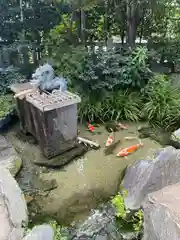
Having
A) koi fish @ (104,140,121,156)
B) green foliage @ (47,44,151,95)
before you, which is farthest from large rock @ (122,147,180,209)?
green foliage @ (47,44,151,95)

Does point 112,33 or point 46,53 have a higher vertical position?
point 112,33

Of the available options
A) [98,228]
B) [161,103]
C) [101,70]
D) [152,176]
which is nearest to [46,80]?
[101,70]

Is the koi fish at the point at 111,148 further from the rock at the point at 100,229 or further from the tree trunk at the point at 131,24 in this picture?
the tree trunk at the point at 131,24

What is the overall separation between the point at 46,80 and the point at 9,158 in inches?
54.3

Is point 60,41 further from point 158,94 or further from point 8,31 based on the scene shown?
point 158,94

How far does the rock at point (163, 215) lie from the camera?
6.23 ft

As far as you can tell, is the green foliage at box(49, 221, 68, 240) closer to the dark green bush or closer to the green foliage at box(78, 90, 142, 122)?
the green foliage at box(78, 90, 142, 122)

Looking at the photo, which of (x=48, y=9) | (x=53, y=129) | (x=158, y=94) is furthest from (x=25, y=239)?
(x=48, y=9)

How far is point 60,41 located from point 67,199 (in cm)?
400

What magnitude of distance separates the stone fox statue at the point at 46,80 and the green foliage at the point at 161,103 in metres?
2.01

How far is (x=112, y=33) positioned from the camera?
6750mm

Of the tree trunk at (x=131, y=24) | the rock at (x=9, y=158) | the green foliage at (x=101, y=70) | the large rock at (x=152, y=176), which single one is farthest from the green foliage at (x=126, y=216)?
the tree trunk at (x=131, y=24)

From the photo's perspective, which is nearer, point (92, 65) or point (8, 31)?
point (92, 65)

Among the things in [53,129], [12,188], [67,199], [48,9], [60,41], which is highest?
[48,9]
